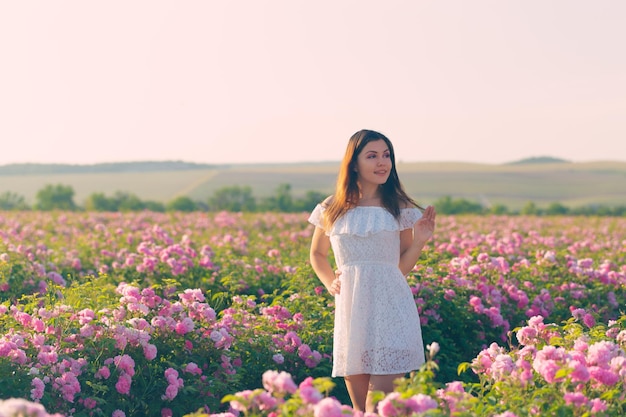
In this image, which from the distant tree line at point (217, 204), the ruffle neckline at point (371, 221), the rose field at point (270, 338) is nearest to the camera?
the rose field at point (270, 338)

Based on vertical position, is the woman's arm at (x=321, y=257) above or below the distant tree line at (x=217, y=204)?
above

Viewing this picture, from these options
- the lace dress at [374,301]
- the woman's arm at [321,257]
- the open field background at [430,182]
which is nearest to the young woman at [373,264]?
the lace dress at [374,301]

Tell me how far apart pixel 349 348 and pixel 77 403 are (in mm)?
1636

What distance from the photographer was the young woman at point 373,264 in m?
4.66

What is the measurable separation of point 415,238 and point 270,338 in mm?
1909

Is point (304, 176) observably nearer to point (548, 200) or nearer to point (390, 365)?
point (548, 200)

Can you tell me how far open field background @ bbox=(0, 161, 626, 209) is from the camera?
5094 centimetres

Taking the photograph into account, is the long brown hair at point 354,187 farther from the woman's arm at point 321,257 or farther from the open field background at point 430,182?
the open field background at point 430,182

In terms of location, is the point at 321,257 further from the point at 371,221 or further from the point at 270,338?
the point at 270,338

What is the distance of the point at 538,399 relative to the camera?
3.93m

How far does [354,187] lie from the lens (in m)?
4.96

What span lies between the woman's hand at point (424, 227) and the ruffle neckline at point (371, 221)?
0.10 metres

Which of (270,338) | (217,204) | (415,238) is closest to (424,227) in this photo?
(415,238)

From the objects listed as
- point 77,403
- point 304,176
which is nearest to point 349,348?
point 77,403
